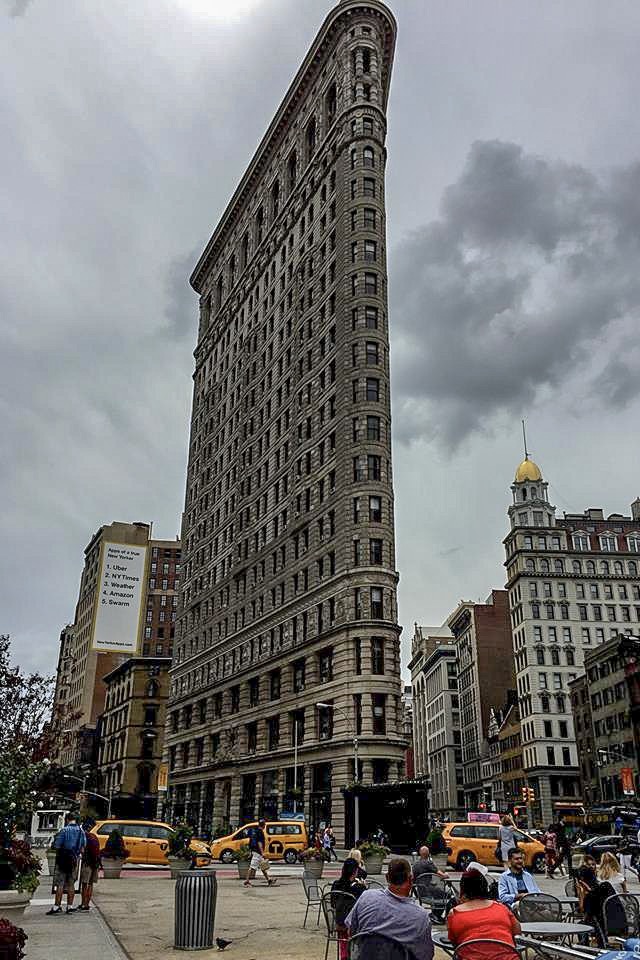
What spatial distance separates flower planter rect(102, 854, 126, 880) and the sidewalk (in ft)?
38.6

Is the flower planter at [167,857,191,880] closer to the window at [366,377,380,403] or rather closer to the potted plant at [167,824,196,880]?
the potted plant at [167,824,196,880]

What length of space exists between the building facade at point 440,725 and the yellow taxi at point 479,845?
349 ft

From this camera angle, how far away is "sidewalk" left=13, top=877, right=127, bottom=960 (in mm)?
13242

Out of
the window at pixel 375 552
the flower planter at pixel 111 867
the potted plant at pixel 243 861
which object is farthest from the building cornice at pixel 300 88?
the flower planter at pixel 111 867

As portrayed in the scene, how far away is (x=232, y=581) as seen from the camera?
269 ft

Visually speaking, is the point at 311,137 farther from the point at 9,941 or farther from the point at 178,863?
the point at 9,941

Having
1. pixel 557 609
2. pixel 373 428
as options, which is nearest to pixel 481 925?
pixel 373 428

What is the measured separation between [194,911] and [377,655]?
1704 inches

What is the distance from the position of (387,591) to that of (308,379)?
22.4m

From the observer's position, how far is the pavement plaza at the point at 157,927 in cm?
1373

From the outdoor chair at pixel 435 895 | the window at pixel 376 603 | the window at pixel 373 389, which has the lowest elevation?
the outdoor chair at pixel 435 895

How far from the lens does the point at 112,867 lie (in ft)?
104

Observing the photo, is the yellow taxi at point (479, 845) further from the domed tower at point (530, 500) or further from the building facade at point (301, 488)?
the domed tower at point (530, 500)

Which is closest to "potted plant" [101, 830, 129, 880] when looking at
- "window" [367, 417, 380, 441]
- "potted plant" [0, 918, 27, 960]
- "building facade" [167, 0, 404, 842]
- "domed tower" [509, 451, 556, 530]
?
"building facade" [167, 0, 404, 842]
